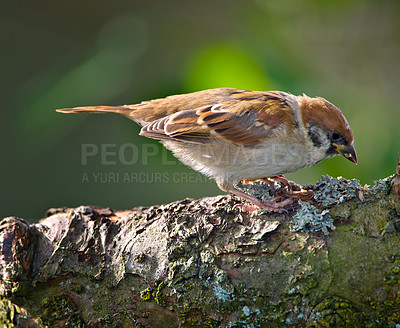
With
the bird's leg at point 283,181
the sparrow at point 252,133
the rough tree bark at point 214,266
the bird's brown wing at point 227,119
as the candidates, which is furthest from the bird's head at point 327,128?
the rough tree bark at point 214,266

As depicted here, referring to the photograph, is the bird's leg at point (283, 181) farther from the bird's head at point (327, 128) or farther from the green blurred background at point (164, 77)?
the bird's head at point (327, 128)

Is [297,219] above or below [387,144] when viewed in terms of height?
below

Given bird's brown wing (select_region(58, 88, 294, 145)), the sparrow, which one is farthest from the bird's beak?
bird's brown wing (select_region(58, 88, 294, 145))

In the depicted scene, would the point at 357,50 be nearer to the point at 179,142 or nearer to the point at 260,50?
the point at 260,50

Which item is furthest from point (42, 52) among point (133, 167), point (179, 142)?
point (179, 142)

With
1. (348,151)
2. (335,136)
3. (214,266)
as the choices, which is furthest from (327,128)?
(214,266)

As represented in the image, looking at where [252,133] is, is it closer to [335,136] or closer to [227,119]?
[227,119]
